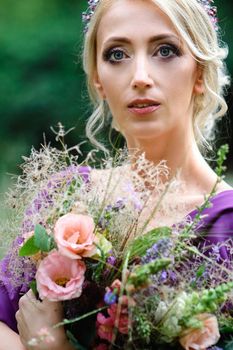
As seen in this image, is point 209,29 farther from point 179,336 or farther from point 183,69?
point 179,336

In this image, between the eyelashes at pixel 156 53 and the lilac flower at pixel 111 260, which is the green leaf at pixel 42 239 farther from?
the eyelashes at pixel 156 53

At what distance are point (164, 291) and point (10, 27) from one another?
7.61m

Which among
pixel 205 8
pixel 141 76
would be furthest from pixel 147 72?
pixel 205 8

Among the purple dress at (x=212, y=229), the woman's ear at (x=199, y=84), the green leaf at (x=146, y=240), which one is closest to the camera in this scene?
the green leaf at (x=146, y=240)

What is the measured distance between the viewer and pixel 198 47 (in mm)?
4008

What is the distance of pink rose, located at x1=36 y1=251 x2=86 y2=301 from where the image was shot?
3.06m

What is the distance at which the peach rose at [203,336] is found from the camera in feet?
9.84

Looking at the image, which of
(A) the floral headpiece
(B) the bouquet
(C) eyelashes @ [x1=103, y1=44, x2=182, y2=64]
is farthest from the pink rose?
(A) the floral headpiece

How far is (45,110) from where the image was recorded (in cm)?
1024

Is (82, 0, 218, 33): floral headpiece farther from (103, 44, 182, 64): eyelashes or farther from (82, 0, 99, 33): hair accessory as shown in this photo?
(103, 44, 182, 64): eyelashes

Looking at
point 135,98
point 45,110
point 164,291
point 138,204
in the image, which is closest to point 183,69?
point 135,98

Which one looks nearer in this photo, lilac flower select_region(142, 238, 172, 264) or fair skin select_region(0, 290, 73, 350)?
lilac flower select_region(142, 238, 172, 264)

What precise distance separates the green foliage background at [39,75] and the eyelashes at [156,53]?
608 cm

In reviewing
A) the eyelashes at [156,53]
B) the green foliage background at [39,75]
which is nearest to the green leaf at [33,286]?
the eyelashes at [156,53]
